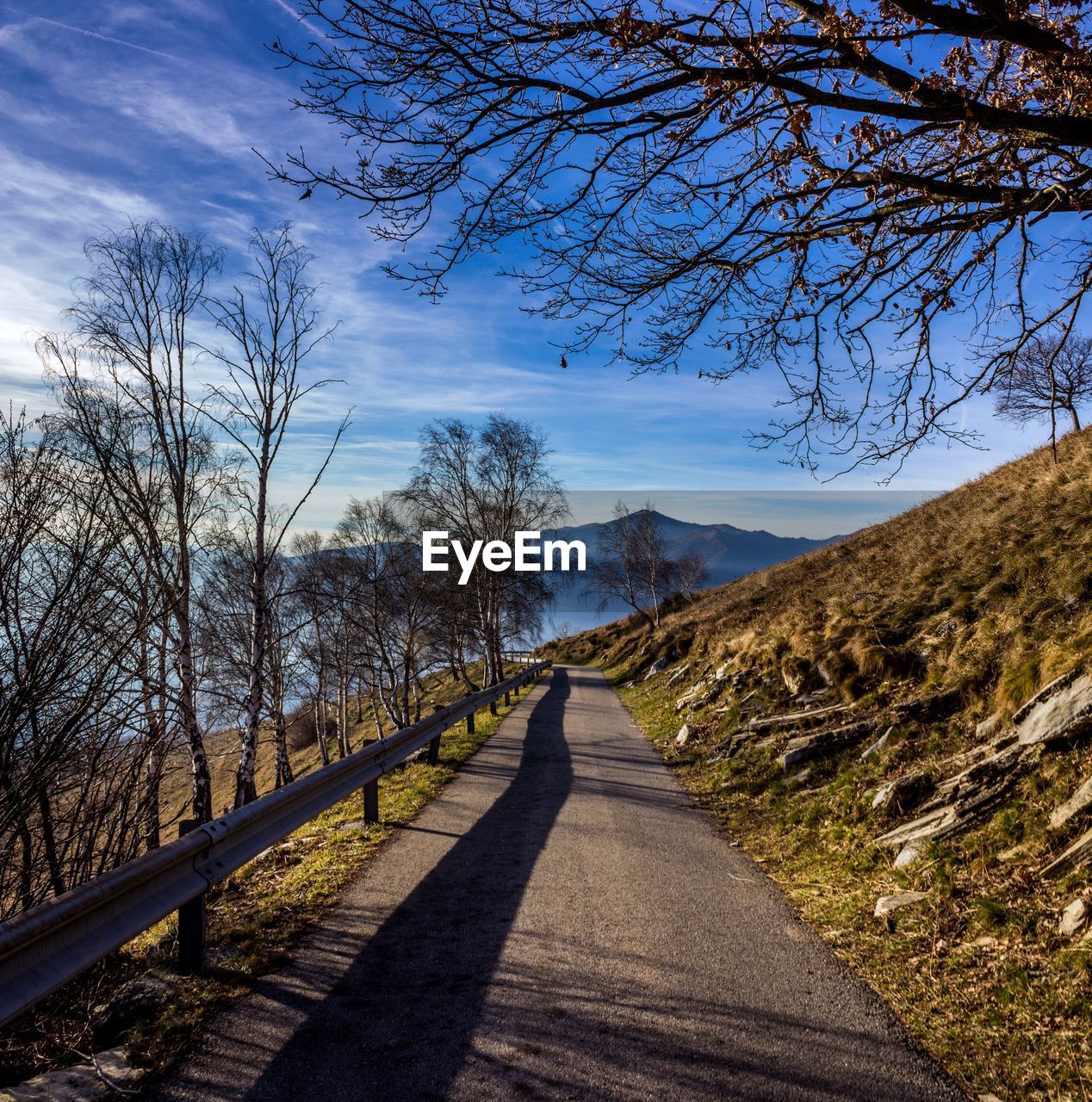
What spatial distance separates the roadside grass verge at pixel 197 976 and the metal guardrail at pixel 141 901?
0.32 metres

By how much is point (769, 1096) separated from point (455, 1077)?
1333 millimetres

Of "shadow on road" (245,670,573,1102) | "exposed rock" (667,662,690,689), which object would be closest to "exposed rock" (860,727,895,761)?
"shadow on road" (245,670,573,1102)

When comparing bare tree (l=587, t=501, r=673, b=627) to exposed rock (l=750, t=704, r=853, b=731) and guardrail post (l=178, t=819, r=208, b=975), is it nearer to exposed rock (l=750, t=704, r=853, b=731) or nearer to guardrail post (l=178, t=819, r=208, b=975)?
exposed rock (l=750, t=704, r=853, b=731)

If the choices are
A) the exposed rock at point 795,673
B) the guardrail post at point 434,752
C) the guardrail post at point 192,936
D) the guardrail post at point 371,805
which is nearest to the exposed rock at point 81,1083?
the guardrail post at point 192,936

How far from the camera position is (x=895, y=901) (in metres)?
4.99

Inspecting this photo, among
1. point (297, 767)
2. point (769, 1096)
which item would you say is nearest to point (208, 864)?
point (769, 1096)

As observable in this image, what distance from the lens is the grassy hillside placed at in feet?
12.2

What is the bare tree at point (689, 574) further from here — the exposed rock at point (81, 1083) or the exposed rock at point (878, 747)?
the exposed rock at point (81, 1083)

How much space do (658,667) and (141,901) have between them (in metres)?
23.2

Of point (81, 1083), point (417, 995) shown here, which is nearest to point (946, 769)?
point (417, 995)

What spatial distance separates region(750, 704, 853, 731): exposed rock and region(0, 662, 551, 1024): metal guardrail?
648 centimetres

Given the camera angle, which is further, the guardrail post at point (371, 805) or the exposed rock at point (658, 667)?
the exposed rock at point (658, 667)

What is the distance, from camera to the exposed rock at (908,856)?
5441 mm

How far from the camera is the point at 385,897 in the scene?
17.1 feet
